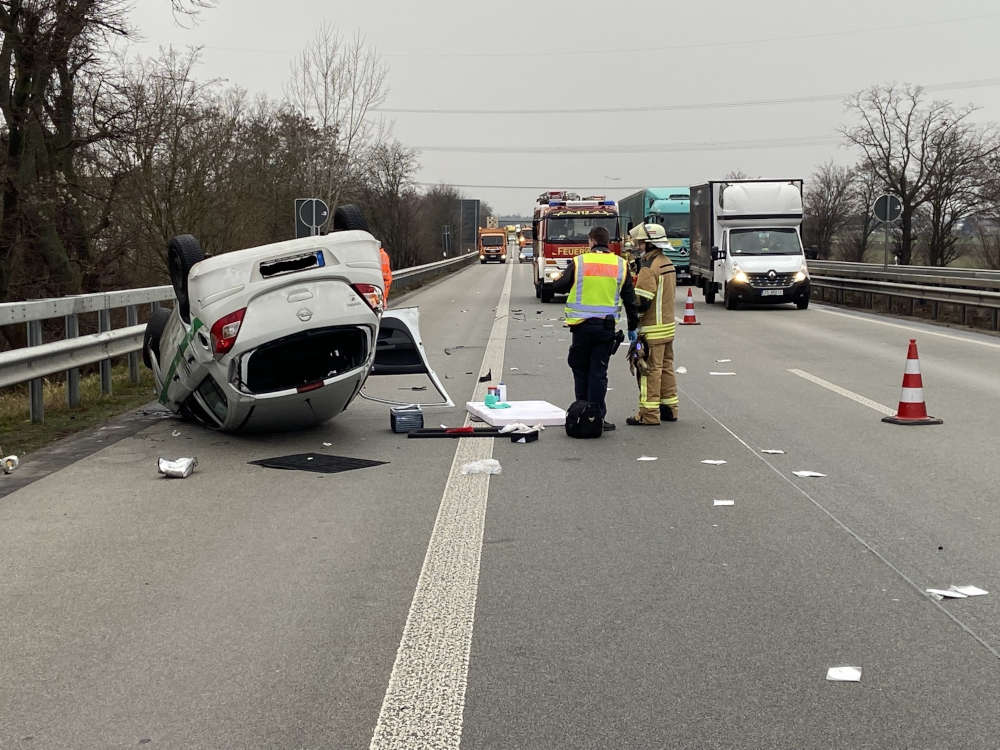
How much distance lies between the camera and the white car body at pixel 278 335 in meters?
8.95

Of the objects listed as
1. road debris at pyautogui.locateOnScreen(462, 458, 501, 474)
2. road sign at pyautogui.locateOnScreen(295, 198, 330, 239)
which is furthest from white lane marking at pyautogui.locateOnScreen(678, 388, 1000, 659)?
road sign at pyautogui.locateOnScreen(295, 198, 330, 239)

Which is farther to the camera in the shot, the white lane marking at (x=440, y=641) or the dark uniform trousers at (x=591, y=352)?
the dark uniform trousers at (x=591, y=352)

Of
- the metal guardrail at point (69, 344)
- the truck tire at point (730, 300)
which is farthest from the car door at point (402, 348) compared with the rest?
the truck tire at point (730, 300)

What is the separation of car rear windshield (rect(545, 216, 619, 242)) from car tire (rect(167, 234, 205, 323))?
1008 inches

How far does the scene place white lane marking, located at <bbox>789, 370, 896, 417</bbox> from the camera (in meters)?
11.6

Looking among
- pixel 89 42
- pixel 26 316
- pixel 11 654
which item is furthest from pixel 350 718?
pixel 89 42

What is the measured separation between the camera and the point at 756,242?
99.9 feet

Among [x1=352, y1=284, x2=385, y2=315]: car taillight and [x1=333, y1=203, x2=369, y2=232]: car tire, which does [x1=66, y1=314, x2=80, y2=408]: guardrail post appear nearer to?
[x1=333, y1=203, x2=369, y2=232]: car tire

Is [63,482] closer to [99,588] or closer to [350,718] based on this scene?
[99,588]

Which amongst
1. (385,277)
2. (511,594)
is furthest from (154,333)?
(511,594)

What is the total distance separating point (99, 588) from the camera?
5.45m

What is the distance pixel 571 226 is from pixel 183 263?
26.2 metres

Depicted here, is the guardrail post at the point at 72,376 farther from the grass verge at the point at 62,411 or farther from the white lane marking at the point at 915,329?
the white lane marking at the point at 915,329

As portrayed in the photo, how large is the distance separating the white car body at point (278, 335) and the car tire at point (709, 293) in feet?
76.1
